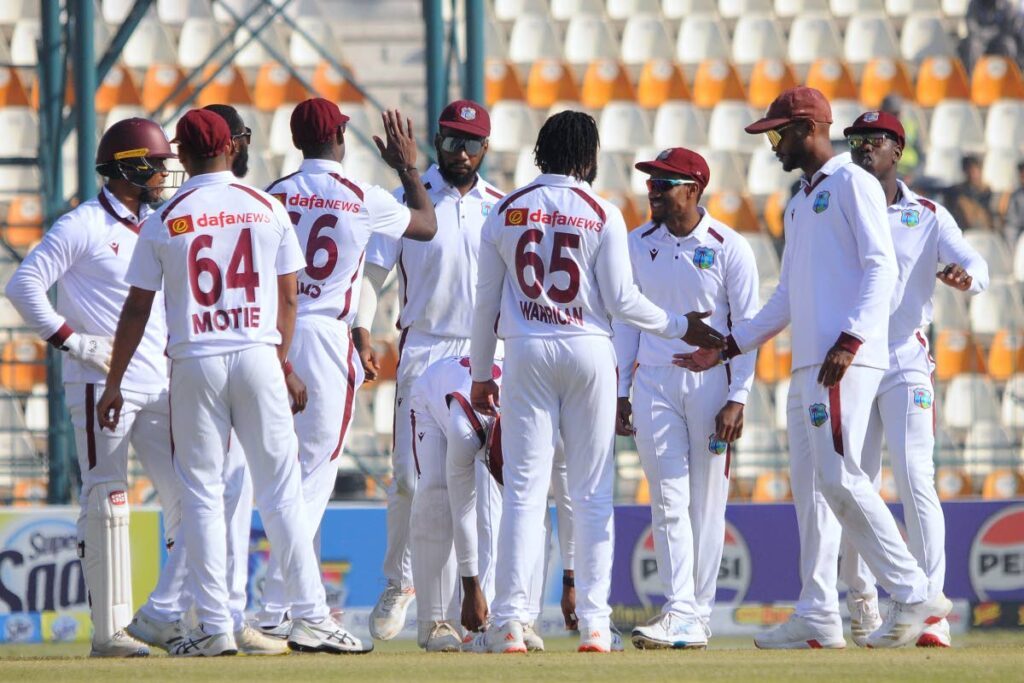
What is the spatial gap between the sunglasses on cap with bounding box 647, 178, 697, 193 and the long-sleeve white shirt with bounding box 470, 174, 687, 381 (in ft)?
2.53

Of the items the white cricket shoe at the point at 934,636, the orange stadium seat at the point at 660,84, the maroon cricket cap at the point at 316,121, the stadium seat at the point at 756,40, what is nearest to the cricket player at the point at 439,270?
the maroon cricket cap at the point at 316,121

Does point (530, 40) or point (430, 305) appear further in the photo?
point (530, 40)

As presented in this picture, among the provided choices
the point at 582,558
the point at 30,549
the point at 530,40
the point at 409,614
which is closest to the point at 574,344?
the point at 582,558

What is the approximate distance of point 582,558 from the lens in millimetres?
6520

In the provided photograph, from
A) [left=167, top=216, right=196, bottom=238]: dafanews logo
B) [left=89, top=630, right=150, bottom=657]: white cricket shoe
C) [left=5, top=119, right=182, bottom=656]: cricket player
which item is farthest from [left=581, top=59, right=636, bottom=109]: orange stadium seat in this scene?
[left=167, top=216, right=196, bottom=238]: dafanews logo

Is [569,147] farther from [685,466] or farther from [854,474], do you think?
[854,474]

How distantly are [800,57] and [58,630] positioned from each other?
1065 centimetres

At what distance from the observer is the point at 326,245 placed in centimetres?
697

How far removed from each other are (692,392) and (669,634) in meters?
1.03

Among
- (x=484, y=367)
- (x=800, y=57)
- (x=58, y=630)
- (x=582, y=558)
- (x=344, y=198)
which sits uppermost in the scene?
(x=800, y=57)

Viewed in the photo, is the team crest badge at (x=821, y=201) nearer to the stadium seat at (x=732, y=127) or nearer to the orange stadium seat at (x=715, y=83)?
the stadium seat at (x=732, y=127)

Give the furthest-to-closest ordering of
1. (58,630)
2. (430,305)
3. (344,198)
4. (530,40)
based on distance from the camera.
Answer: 1. (530,40)
2. (58,630)
3. (430,305)
4. (344,198)

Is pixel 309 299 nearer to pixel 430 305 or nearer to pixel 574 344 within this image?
pixel 430 305

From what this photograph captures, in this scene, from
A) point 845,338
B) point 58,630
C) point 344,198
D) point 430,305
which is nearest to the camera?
point 845,338
